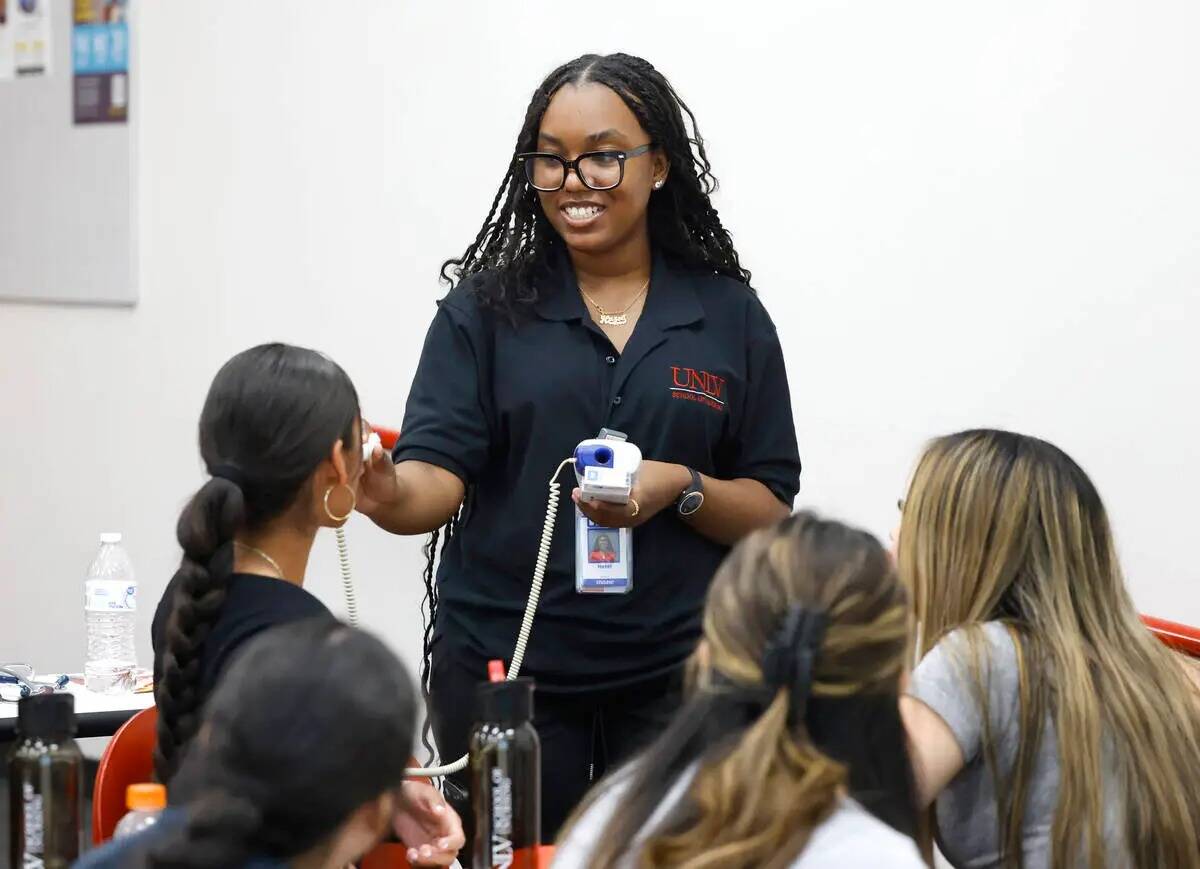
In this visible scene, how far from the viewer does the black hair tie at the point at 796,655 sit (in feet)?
3.97

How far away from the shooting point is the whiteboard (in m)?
4.42

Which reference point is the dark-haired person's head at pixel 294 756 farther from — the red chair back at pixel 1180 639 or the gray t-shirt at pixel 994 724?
the red chair back at pixel 1180 639

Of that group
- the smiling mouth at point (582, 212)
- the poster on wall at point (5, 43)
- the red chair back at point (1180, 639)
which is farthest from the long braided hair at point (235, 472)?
the poster on wall at point (5, 43)

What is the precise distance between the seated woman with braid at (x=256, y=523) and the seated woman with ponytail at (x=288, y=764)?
464mm

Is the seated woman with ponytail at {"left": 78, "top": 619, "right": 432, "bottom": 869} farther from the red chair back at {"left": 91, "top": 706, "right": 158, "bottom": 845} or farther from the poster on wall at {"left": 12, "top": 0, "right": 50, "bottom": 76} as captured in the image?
the poster on wall at {"left": 12, "top": 0, "right": 50, "bottom": 76}

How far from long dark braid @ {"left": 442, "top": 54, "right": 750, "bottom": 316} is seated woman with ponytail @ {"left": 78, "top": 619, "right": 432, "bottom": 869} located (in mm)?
1169

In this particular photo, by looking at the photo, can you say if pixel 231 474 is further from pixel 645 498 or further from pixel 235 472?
pixel 645 498

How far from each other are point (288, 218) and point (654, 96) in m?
2.02

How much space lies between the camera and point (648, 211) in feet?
8.02

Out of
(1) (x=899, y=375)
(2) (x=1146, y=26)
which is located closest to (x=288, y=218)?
(1) (x=899, y=375)

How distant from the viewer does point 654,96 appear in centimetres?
232

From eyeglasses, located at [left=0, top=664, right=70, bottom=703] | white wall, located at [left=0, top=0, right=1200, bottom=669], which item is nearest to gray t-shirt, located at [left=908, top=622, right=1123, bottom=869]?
white wall, located at [left=0, top=0, right=1200, bottom=669]

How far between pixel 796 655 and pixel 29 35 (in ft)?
13.6

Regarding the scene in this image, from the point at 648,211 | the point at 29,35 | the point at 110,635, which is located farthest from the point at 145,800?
the point at 29,35
